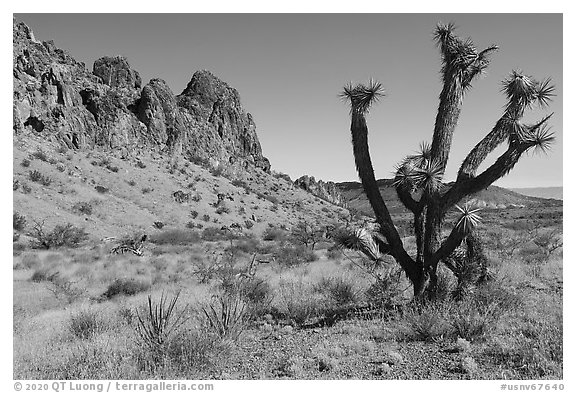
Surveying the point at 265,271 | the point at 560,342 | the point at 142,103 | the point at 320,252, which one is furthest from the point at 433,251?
the point at 142,103

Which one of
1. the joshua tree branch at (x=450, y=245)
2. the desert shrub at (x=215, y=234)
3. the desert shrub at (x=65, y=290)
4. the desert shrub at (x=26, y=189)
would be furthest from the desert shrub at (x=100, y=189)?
the joshua tree branch at (x=450, y=245)

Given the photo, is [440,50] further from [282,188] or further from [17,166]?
[282,188]

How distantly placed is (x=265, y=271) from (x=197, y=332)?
1015 cm

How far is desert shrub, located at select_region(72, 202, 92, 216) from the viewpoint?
2633 cm

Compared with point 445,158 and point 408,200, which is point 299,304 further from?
point 445,158

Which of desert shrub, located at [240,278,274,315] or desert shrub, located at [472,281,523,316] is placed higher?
desert shrub, located at [472,281,523,316]

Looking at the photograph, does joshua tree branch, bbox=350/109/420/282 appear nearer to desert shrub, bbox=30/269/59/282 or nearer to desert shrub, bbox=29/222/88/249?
desert shrub, bbox=30/269/59/282

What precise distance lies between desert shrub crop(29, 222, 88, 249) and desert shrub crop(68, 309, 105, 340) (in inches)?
595

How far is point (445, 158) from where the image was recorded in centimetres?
809

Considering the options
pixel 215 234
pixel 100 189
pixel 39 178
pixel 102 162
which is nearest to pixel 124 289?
pixel 215 234

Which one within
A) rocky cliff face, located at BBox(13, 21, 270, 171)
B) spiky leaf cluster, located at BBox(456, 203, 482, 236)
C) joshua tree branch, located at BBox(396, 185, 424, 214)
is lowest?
spiky leaf cluster, located at BBox(456, 203, 482, 236)

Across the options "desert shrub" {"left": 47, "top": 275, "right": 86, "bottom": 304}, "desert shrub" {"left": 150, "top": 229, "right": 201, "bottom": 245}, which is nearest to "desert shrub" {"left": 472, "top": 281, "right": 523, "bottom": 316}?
"desert shrub" {"left": 47, "top": 275, "right": 86, "bottom": 304}

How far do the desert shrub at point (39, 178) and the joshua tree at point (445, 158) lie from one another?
2653 cm

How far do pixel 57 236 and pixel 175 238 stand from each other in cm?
746
